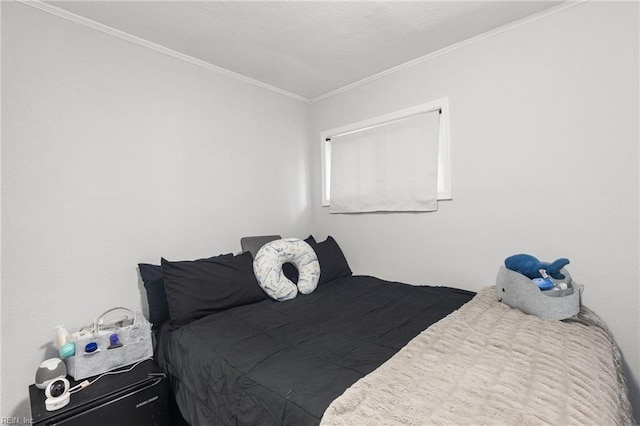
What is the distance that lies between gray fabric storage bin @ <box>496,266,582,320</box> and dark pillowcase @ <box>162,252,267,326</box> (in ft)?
5.09

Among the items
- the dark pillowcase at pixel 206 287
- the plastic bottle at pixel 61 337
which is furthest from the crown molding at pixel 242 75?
the plastic bottle at pixel 61 337

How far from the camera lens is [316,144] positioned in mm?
3223

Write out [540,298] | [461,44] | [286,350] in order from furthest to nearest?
[461,44], [540,298], [286,350]

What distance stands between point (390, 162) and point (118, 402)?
94.3 inches

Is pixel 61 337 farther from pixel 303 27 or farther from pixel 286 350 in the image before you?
pixel 303 27

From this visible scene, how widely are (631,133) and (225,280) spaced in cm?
252

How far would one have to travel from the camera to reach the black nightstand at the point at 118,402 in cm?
124

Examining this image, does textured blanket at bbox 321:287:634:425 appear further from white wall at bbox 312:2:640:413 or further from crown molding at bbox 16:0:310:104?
crown molding at bbox 16:0:310:104

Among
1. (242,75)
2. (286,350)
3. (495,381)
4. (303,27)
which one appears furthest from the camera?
(242,75)

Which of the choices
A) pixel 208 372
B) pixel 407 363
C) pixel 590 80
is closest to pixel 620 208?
pixel 590 80

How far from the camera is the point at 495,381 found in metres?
0.96

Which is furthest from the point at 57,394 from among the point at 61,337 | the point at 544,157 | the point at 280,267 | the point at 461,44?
the point at 461,44

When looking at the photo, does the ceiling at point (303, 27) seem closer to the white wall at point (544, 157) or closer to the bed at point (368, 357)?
the white wall at point (544, 157)

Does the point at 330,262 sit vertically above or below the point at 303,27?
below
